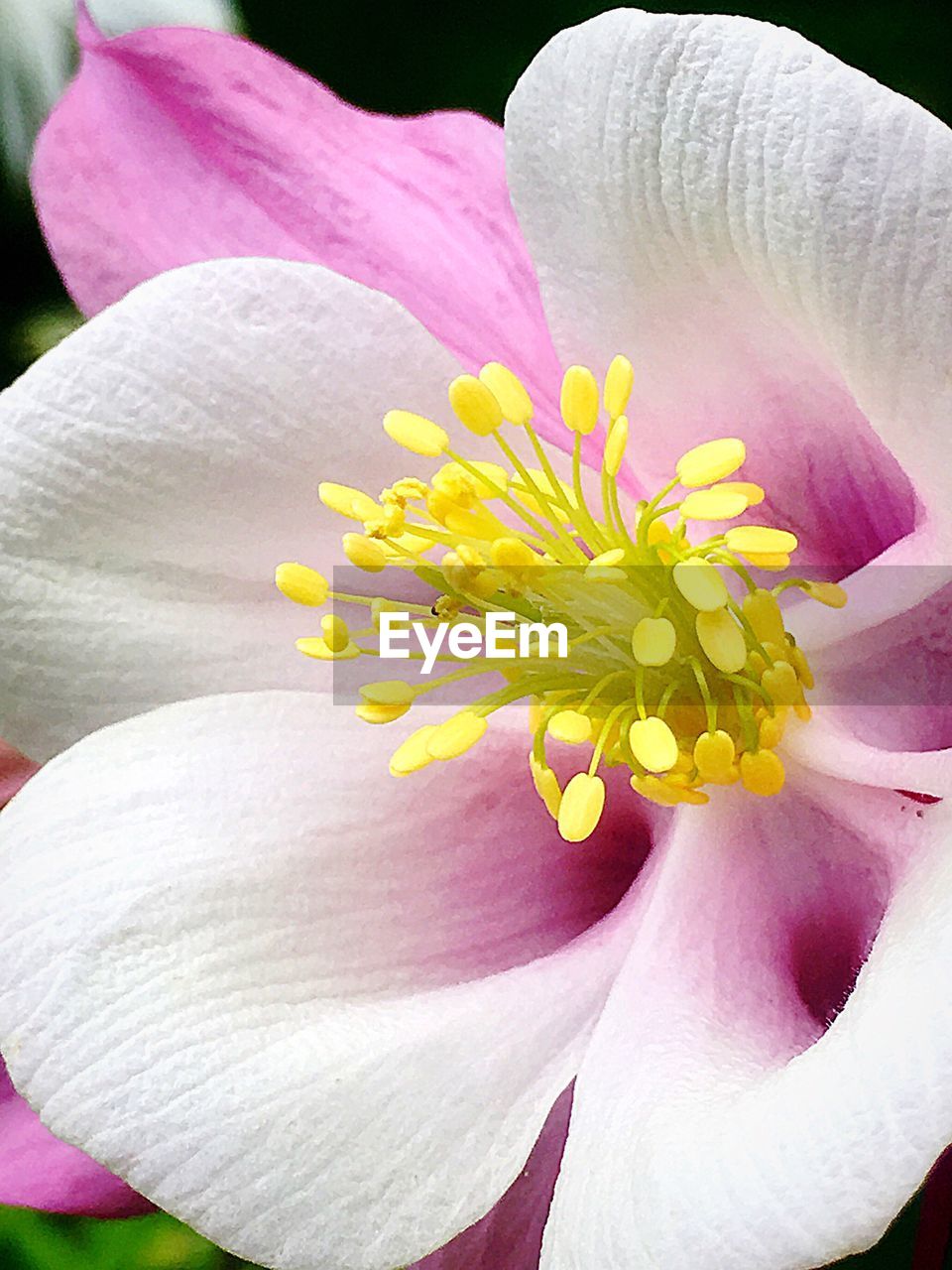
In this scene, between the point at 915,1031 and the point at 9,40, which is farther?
the point at 9,40

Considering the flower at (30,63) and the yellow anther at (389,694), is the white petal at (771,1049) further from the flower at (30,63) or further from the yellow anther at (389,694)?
the flower at (30,63)

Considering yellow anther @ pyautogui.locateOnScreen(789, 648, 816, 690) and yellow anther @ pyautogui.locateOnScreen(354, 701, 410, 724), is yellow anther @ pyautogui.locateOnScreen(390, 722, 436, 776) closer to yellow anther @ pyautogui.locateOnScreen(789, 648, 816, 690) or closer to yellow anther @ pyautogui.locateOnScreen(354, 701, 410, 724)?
yellow anther @ pyautogui.locateOnScreen(354, 701, 410, 724)

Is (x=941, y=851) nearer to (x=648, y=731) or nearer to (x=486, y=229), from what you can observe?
(x=648, y=731)

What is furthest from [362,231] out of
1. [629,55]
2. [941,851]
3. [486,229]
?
[941,851]

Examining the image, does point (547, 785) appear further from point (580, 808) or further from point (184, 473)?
point (184, 473)

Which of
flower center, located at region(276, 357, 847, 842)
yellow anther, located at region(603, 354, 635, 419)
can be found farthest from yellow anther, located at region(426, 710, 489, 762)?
yellow anther, located at region(603, 354, 635, 419)
